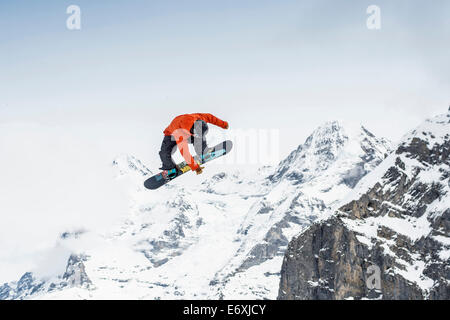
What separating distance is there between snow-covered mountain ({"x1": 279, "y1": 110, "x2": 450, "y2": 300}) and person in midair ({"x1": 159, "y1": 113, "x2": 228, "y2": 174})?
435ft

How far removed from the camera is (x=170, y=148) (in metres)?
23.3

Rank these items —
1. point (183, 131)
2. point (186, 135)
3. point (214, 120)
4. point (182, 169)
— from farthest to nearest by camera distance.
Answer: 1. point (214, 120)
2. point (182, 169)
3. point (186, 135)
4. point (183, 131)

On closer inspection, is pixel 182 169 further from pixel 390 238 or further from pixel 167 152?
pixel 390 238

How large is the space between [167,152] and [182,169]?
3.60ft

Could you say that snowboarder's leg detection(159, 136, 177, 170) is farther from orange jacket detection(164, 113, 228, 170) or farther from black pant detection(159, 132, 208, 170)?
orange jacket detection(164, 113, 228, 170)

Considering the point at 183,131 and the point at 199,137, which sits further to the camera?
the point at 199,137

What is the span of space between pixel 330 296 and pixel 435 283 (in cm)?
2990

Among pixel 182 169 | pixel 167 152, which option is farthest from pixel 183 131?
pixel 182 169

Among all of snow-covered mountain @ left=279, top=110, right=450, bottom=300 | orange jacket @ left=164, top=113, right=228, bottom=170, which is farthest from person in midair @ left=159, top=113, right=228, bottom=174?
snow-covered mountain @ left=279, top=110, right=450, bottom=300

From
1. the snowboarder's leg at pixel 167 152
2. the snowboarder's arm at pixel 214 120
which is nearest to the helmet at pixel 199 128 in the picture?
the snowboarder's arm at pixel 214 120

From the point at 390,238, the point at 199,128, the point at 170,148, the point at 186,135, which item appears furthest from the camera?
the point at 390,238
